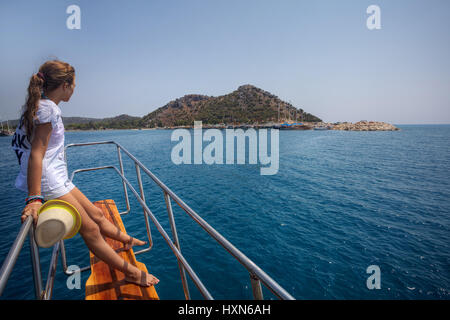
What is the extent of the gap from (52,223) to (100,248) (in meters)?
0.80

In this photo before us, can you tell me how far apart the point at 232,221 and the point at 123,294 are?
722 centimetres

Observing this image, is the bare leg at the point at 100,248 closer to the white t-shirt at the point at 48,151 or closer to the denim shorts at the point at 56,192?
the denim shorts at the point at 56,192

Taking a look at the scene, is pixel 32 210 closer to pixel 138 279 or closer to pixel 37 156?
pixel 37 156

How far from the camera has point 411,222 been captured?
29.7 ft

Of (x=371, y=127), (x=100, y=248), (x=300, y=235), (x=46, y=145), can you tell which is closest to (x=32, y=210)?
(x=46, y=145)

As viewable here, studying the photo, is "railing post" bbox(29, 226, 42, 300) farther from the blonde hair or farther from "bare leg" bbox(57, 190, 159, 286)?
the blonde hair

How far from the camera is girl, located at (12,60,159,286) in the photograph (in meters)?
1.56

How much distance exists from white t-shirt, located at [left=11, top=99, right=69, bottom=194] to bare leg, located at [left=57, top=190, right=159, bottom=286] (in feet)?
0.57

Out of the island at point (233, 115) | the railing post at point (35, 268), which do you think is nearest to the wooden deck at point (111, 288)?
the railing post at point (35, 268)

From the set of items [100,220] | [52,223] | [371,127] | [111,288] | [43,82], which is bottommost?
[111,288]

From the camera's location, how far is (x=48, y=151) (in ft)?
5.70

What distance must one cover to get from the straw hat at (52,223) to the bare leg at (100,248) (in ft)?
Answer: 1.23
